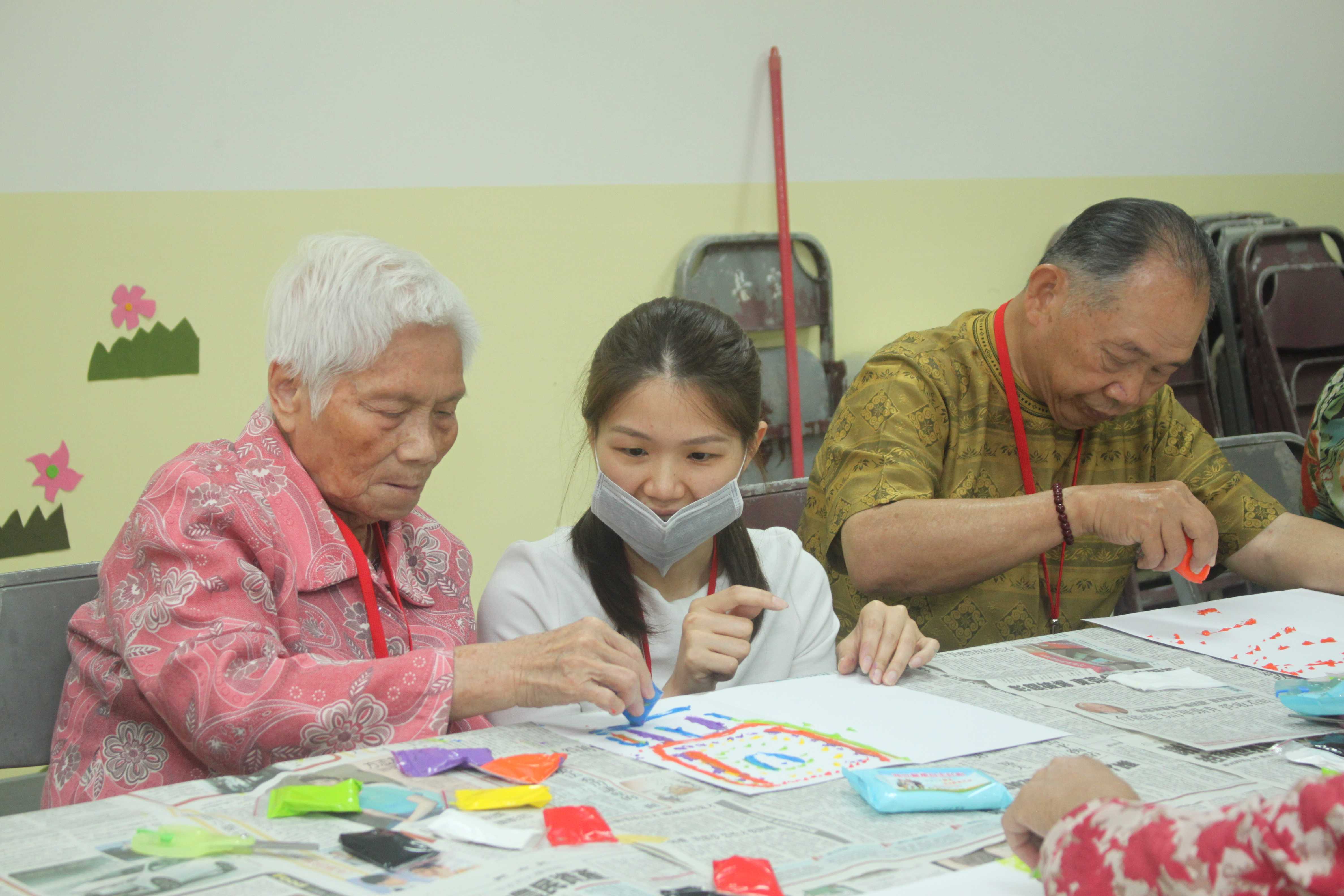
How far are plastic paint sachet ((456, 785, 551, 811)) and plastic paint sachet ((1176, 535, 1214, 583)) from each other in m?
1.22

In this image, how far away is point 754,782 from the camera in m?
1.09

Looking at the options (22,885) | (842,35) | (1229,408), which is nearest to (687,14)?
(842,35)

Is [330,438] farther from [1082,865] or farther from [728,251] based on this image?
[728,251]

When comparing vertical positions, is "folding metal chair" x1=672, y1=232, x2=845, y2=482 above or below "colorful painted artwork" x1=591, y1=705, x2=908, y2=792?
above

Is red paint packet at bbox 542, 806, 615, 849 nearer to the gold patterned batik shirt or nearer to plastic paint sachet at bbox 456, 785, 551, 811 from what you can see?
plastic paint sachet at bbox 456, 785, 551, 811

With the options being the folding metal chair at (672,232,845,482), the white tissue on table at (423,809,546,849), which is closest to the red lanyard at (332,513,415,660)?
the white tissue on table at (423,809,546,849)

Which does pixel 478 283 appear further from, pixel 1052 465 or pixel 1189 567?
pixel 1189 567

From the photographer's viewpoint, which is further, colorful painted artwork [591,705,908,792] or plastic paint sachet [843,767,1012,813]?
colorful painted artwork [591,705,908,792]

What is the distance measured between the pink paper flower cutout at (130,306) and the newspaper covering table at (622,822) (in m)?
1.93

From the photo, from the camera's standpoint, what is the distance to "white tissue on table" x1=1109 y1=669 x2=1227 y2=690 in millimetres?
1465

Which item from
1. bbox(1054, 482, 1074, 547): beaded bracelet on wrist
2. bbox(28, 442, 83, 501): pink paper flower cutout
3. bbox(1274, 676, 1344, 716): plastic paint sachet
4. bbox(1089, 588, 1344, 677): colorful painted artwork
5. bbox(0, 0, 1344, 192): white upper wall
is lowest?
bbox(1089, 588, 1344, 677): colorful painted artwork

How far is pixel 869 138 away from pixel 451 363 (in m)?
2.73

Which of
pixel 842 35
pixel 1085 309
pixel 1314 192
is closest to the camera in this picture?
pixel 1085 309

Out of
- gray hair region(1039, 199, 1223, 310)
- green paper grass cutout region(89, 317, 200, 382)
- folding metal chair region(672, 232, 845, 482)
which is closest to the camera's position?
gray hair region(1039, 199, 1223, 310)
